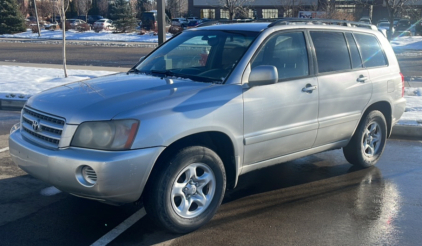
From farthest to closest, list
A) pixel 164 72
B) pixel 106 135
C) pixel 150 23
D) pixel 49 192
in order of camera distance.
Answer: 1. pixel 150 23
2. pixel 49 192
3. pixel 164 72
4. pixel 106 135

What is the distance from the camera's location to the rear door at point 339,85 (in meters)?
5.42

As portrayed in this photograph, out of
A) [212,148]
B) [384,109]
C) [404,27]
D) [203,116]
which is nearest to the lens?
[203,116]

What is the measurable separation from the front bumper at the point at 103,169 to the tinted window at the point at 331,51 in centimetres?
247

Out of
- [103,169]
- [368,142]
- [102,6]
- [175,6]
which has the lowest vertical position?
[368,142]

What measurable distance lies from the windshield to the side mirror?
283 mm

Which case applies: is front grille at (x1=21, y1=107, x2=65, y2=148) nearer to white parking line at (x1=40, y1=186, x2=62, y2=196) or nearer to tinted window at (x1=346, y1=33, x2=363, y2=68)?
white parking line at (x1=40, y1=186, x2=62, y2=196)

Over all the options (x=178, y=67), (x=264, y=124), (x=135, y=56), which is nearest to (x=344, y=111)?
(x=264, y=124)

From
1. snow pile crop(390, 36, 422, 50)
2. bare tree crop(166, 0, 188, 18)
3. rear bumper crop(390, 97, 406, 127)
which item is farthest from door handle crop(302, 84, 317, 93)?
bare tree crop(166, 0, 188, 18)

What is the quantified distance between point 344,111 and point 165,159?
2559mm

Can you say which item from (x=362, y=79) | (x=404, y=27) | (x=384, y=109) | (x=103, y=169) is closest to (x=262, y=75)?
(x=103, y=169)

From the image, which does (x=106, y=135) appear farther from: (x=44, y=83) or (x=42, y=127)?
(x=44, y=83)

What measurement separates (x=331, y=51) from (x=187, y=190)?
100 inches

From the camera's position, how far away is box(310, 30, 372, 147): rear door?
5418 mm

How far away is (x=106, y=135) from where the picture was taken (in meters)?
3.89
